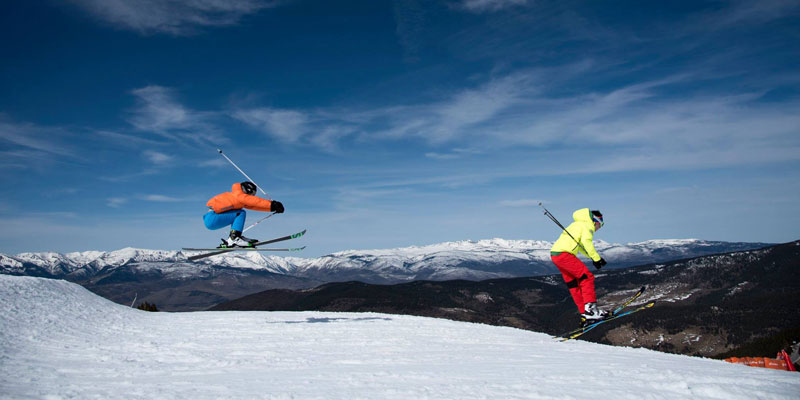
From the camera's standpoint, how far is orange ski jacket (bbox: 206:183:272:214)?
1772 centimetres

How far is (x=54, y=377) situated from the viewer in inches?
347

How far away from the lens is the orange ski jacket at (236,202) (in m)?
17.7

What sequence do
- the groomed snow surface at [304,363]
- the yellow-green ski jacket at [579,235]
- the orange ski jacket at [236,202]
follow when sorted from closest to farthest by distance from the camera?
the groomed snow surface at [304,363]
the yellow-green ski jacket at [579,235]
the orange ski jacket at [236,202]

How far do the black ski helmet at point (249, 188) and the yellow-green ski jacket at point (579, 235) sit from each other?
11.9 meters

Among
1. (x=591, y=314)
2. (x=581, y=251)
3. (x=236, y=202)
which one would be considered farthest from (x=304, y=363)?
(x=591, y=314)

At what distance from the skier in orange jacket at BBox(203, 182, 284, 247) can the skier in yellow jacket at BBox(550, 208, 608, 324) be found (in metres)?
11.0

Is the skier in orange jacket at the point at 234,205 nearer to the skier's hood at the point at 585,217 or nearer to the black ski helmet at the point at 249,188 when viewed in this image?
the black ski helmet at the point at 249,188

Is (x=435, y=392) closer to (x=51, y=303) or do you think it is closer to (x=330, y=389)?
(x=330, y=389)

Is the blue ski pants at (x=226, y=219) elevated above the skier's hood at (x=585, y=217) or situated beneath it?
elevated above

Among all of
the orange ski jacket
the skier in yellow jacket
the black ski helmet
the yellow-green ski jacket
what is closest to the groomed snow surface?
the skier in yellow jacket

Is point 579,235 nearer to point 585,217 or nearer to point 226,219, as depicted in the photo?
point 585,217

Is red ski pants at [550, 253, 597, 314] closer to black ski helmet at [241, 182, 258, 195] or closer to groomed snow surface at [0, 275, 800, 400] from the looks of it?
groomed snow surface at [0, 275, 800, 400]

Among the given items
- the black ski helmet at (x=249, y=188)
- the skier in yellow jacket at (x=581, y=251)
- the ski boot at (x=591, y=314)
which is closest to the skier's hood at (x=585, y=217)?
the skier in yellow jacket at (x=581, y=251)

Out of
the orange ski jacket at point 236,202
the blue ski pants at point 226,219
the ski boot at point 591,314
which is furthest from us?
the blue ski pants at point 226,219
